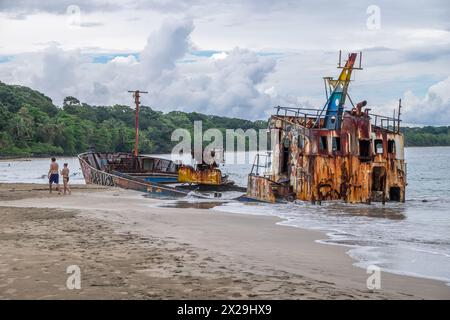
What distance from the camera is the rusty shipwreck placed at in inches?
934

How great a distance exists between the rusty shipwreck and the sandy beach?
25.5 ft

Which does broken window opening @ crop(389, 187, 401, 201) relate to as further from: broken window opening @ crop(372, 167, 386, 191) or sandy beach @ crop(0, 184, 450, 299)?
sandy beach @ crop(0, 184, 450, 299)

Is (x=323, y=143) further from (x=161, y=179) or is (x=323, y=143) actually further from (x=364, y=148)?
(x=161, y=179)

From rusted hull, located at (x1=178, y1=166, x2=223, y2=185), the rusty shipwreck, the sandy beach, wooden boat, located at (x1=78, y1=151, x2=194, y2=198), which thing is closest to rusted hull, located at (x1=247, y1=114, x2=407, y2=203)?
the rusty shipwreck

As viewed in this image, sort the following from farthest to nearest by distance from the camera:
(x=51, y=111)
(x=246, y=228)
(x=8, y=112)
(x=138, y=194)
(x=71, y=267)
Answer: (x=51, y=111), (x=8, y=112), (x=138, y=194), (x=246, y=228), (x=71, y=267)

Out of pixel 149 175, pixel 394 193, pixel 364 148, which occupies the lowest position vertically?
pixel 394 193

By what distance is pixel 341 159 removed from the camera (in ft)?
77.9

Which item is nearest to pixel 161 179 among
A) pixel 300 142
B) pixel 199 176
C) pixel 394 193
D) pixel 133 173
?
pixel 133 173

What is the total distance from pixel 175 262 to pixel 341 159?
15580mm

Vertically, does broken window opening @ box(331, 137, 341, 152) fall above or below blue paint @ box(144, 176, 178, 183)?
above
